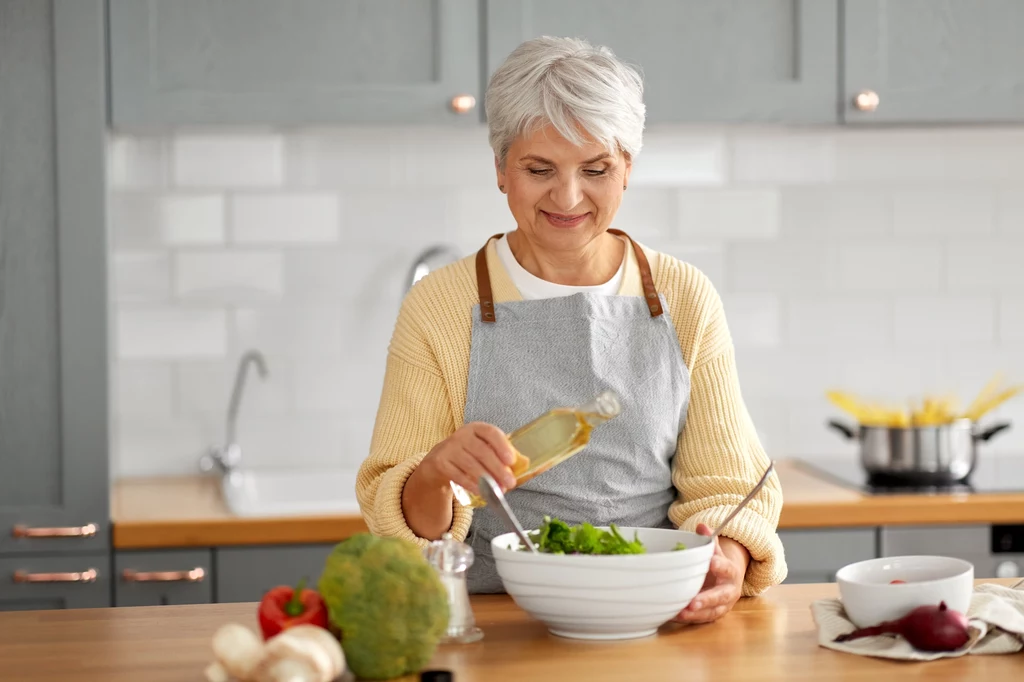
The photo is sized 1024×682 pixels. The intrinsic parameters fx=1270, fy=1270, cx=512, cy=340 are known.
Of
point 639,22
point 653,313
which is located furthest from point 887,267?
point 653,313

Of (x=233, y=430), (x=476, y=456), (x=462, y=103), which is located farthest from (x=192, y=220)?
(x=476, y=456)

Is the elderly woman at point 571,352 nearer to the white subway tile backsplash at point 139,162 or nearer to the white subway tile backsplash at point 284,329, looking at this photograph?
the white subway tile backsplash at point 284,329

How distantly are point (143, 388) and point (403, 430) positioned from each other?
4.99 ft

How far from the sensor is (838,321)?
3.24 metres

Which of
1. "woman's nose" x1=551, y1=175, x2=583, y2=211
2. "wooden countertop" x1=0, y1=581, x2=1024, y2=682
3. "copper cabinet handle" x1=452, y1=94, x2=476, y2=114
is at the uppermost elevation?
"copper cabinet handle" x1=452, y1=94, x2=476, y2=114

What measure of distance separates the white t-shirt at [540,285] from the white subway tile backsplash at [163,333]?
4.56 ft

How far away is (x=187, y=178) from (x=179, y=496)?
0.78 metres

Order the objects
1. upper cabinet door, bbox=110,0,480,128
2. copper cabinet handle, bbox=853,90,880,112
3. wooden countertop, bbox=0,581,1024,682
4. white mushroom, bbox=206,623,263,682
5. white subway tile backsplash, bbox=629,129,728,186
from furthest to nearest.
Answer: white subway tile backsplash, bbox=629,129,728,186
copper cabinet handle, bbox=853,90,880,112
upper cabinet door, bbox=110,0,480,128
wooden countertop, bbox=0,581,1024,682
white mushroom, bbox=206,623,263,682

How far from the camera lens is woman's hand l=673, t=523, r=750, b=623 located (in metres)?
1.41

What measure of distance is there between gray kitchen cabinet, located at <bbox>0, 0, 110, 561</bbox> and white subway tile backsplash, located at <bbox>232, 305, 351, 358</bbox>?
53cm

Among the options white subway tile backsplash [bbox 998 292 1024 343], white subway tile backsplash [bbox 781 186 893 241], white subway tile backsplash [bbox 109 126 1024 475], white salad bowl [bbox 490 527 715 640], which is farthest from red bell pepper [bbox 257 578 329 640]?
white subway tile backsplash [bbox 998 292 1024 343]

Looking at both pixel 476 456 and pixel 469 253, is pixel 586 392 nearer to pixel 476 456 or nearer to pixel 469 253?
pixel 476 456

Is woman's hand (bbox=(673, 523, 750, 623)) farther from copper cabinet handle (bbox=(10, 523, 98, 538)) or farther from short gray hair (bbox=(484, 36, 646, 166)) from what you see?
copper cabinet handle (bbox=(10, 523, 98, 538))

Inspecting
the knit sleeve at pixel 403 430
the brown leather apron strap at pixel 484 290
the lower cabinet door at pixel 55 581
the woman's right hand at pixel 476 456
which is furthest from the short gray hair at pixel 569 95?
the lower cabinet door at pixel 55 581
